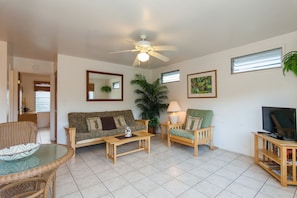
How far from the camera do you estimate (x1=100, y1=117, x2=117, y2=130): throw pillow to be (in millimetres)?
3818

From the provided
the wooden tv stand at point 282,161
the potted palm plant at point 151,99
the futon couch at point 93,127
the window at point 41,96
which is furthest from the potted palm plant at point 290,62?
the window at point 41,96

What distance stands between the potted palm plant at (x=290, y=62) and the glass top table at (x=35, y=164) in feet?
11.1

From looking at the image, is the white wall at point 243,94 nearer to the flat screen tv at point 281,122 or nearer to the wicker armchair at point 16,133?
the flat screen tv at point 281,122

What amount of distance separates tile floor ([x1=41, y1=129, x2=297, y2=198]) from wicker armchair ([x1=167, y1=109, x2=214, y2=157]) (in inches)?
11.4

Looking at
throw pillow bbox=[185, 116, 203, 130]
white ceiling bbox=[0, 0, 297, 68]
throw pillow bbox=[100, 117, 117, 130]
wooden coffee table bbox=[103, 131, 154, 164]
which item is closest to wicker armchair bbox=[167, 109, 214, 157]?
throw pillow bbox=[185, 116, 203, 130]

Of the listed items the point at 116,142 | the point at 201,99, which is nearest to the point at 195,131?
the point at 201,99

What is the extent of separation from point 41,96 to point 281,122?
340 inches

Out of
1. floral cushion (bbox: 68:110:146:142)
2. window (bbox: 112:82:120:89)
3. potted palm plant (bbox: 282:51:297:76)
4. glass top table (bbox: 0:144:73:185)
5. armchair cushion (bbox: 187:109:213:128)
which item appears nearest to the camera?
glass top table (bbox: 0:144:73:185)

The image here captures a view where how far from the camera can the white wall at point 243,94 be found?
2697mm

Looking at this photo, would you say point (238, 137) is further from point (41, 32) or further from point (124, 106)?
point (41, 32)

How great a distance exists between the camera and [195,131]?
3205mm

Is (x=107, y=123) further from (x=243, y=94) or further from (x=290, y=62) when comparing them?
(x=290, y=62)

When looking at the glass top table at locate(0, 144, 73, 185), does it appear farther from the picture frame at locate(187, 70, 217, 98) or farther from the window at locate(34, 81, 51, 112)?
the window at locate(34, 81, 51, 112)

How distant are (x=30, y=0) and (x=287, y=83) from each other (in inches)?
158
